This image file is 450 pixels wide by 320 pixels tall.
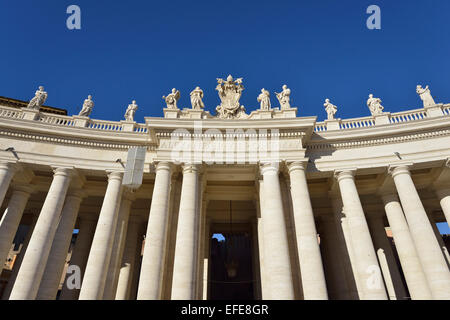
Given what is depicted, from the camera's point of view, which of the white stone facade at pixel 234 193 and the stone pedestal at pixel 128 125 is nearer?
the white stone facade at pixel 234 193

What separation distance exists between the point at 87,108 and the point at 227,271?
2779 cm

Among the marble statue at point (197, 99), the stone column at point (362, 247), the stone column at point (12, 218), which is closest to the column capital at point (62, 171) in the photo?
the stone column at point (12, 218)

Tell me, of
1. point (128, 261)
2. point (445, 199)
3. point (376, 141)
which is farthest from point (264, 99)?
point (128, 261)

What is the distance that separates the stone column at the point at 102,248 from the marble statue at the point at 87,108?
8.31 m

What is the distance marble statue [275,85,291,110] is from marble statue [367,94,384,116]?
346 inches

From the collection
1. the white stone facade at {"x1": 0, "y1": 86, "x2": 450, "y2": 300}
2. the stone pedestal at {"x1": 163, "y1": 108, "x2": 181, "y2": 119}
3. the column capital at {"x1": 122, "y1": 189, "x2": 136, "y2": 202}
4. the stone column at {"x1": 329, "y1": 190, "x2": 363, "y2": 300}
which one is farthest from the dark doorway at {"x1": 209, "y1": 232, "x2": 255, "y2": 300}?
the stone pedestal at {"x1": 163, "y1": 108, "x2": 181, "y2": 119}

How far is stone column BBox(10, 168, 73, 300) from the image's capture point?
21203 mm

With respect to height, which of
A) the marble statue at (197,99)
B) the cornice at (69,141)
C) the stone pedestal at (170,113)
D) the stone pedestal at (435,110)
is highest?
the marble statue at (197,99)

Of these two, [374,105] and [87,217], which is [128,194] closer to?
[87,217]

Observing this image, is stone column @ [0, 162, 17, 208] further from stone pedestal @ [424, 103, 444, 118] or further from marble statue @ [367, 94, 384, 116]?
stone pedestal @ [424, 103, 444, 118]

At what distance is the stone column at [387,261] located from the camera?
2753cm

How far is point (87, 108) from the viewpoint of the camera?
2967 centimetres

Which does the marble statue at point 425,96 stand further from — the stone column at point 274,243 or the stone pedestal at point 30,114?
the stone pedestal at point 30,114
